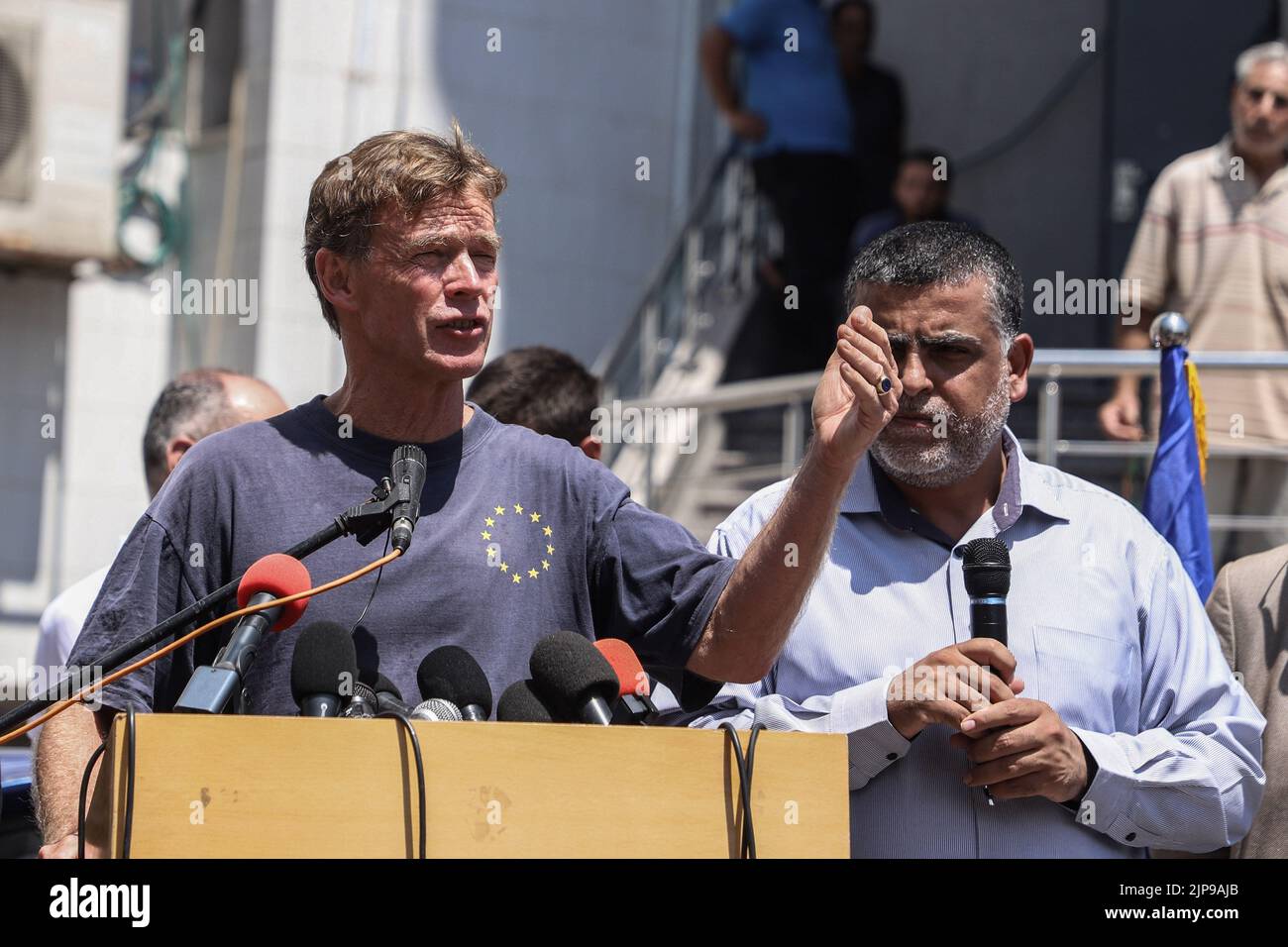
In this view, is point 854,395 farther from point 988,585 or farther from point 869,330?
point 988,585

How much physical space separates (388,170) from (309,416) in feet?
1.62

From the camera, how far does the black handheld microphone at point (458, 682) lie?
10.0ft

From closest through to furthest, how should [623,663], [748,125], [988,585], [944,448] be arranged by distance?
[623,663] < [988,585] < [944,448] < [748,125]

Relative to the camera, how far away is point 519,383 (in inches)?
199

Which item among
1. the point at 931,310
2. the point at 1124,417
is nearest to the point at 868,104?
the point at 1124,417

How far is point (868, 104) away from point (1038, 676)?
24.5 ft

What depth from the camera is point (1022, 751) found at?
11.6ft

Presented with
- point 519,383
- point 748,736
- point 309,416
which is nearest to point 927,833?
point 748,736

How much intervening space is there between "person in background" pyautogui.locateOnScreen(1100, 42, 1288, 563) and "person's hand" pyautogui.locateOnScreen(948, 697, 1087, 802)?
133 inches

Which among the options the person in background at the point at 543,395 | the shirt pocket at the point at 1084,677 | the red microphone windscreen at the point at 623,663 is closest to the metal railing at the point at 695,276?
the person in background at the point at 543,395

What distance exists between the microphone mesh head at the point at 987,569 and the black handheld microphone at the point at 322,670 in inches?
49.9

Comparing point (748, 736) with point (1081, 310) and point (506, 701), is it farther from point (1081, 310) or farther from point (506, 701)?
point (1081, 310)

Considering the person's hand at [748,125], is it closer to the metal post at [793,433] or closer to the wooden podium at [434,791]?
the metal post at [793,433]

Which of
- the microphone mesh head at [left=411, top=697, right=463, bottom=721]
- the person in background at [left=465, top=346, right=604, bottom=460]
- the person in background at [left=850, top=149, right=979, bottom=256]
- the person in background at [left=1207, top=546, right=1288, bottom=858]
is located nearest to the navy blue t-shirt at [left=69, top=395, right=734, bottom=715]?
the microphone mesh head at [left=411, top=697, right=463, bottom=721]
